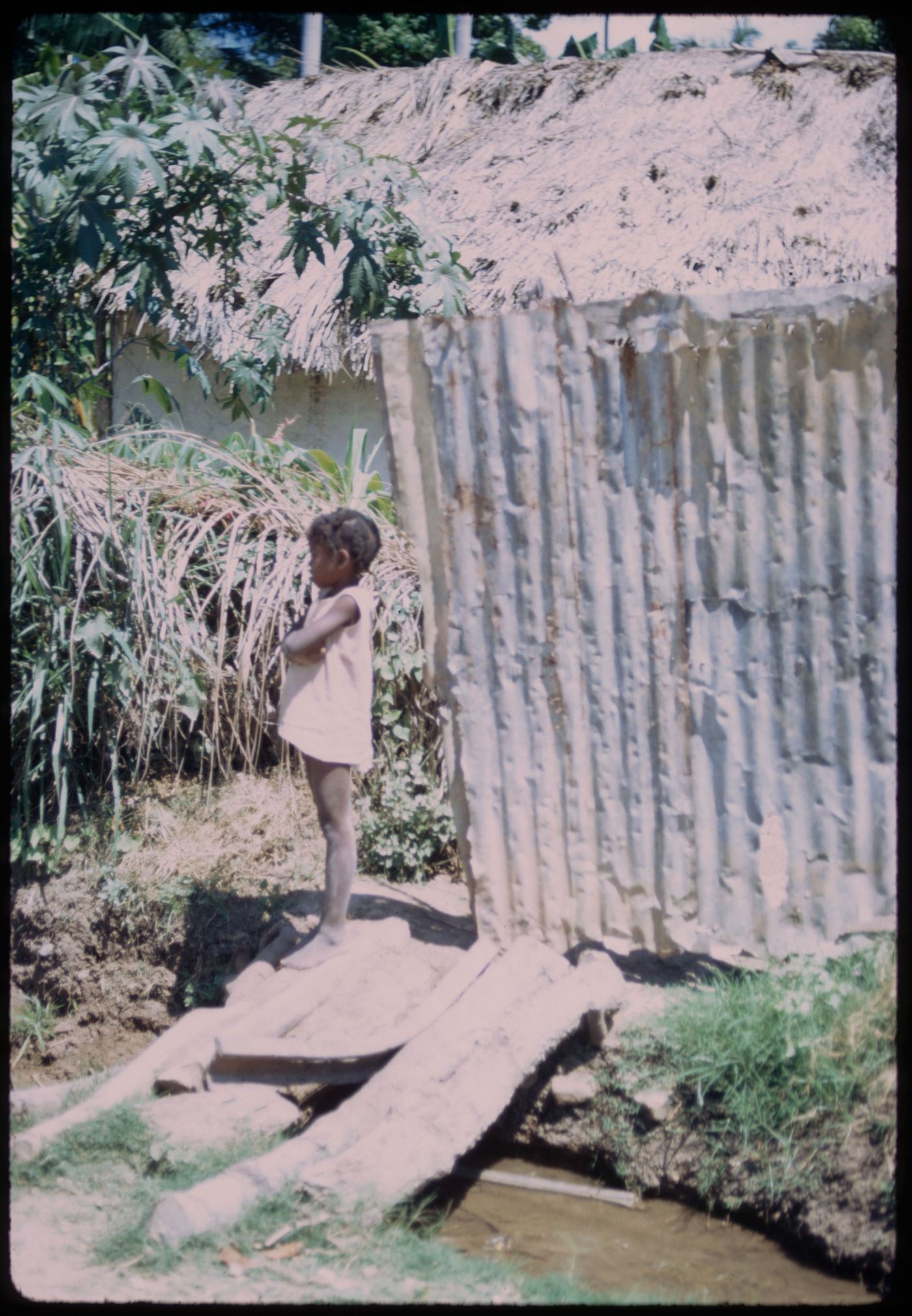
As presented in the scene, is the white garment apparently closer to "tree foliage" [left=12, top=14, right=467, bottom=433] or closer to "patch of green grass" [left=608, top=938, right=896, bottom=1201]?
"patch of green grass" [left=608, top=938, right=896, bottom=1201]

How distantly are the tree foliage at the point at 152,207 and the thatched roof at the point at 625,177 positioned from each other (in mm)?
1485

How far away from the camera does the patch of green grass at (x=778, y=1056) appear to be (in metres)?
2.94

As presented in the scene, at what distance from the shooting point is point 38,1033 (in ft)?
14.2

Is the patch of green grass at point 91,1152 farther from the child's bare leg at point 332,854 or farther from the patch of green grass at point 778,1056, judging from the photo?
the patch of green grass at point 778,1056

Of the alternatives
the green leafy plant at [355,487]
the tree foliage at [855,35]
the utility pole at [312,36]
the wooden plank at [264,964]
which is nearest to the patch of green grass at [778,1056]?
the wooden plank at [264,964]

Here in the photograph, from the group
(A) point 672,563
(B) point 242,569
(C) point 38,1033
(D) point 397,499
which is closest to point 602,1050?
(A) point 672,563

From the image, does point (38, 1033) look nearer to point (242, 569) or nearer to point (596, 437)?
point (242, 569)

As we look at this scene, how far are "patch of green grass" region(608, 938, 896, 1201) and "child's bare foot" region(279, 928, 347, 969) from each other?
40.0 inches

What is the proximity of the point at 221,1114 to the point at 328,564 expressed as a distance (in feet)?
5.56

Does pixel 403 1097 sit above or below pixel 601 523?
below

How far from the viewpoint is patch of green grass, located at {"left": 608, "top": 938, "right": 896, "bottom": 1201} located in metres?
2.94

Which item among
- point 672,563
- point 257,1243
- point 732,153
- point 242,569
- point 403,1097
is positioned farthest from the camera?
point 732,153

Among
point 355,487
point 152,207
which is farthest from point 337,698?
point 152,207

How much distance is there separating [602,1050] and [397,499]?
185 cm
